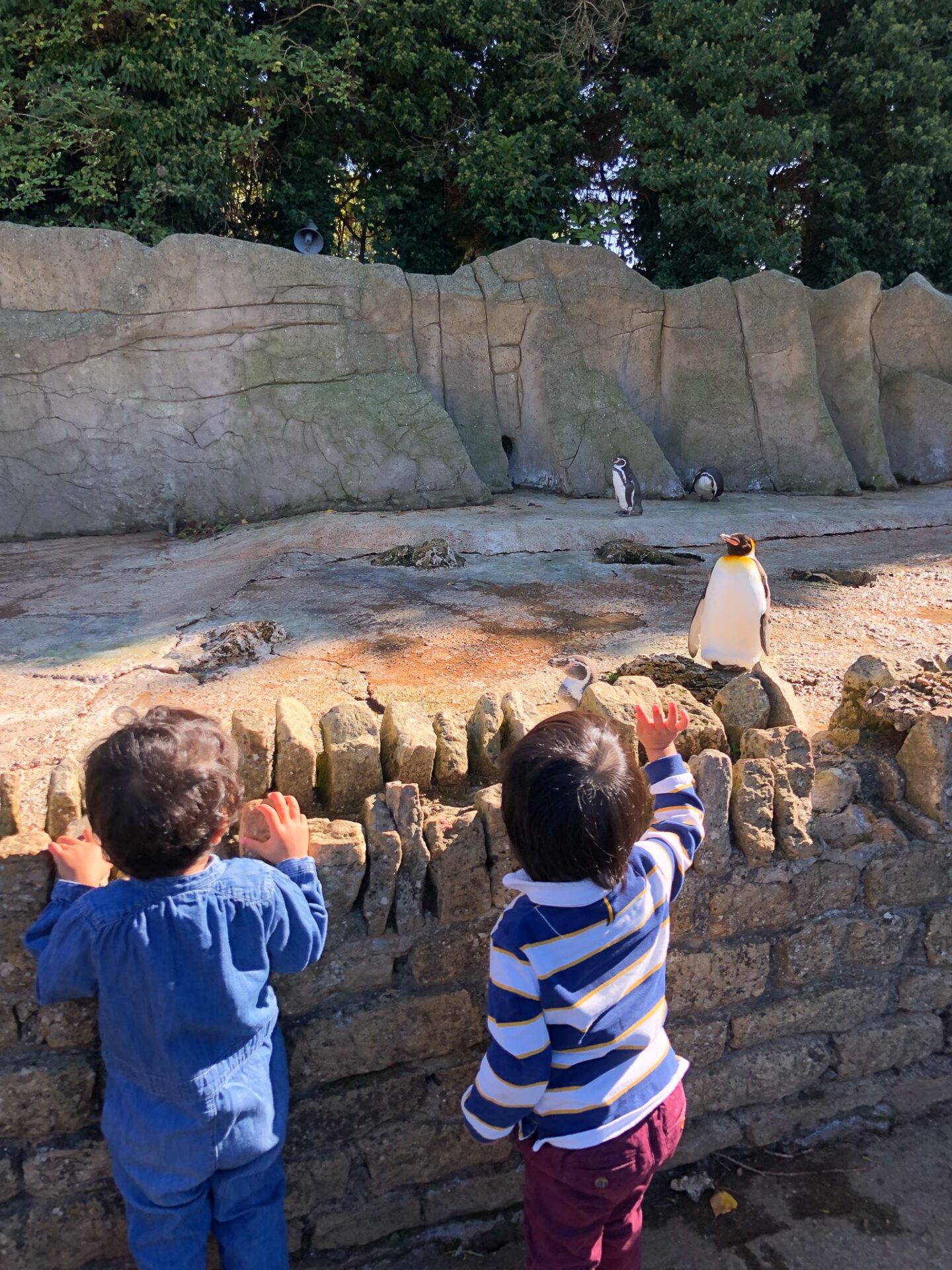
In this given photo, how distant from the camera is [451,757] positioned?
86.4 inches

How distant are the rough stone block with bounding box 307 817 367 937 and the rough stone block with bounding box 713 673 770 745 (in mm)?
1044

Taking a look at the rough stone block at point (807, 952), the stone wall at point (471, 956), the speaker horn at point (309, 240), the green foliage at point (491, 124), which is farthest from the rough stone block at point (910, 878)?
the green foliage at point (491, 124)

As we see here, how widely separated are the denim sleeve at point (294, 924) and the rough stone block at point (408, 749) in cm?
48

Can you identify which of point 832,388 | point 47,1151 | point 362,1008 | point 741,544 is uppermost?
point 832,388

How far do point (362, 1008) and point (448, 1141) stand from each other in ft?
1.26

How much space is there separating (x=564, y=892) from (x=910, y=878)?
1.25 metres

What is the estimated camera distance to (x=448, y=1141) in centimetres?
204

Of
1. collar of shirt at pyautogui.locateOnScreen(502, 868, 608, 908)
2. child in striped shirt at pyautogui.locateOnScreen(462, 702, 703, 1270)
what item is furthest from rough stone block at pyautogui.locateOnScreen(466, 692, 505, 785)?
collar of shirt at pyautogui.locateOnScreen(502, 868, 608, 908)

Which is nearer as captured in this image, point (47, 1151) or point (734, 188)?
point (47, 1151)

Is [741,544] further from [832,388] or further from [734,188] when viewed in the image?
[734,188]

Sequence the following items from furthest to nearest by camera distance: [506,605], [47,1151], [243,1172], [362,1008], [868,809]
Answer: [506,605] → [868,809] → [362,1008] → [47,1151] → [243,1172]

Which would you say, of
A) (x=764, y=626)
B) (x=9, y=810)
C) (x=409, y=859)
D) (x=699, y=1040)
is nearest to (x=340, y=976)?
(x=409, y=859)

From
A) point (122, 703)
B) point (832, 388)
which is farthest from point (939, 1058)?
point (832, 388)

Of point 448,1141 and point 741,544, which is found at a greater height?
point 741,544
